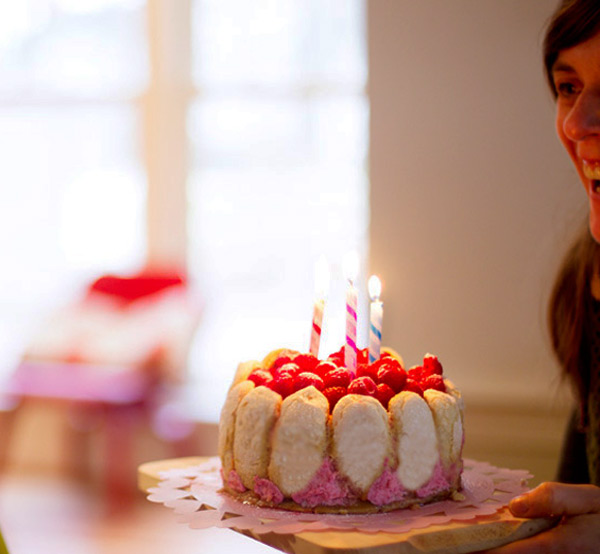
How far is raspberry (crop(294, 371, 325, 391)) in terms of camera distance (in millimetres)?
1310

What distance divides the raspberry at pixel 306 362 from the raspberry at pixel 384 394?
12cm

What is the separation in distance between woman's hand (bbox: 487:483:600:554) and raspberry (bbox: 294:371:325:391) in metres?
0.32

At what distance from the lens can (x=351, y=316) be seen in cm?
138

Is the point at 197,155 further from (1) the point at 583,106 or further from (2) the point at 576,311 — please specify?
(1) the point at 583,106

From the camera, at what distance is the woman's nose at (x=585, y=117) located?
4.49ft

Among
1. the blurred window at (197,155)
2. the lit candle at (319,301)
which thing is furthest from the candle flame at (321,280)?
the blurred window at (197,155)

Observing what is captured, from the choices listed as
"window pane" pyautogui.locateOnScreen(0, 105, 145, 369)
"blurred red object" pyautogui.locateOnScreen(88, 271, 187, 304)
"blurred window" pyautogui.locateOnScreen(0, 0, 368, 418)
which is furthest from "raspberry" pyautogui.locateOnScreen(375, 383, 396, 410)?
"window pane" pyautogui.locateOnScreen(0, 105, 145, 369)

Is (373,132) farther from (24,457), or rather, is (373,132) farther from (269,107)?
(24,457)

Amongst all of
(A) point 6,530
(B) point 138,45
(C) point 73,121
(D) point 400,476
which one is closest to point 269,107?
(B) point 138,45

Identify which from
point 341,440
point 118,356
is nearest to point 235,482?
point 341,440

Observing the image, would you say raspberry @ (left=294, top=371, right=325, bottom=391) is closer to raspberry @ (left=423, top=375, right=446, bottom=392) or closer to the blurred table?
raspberry @ (left=423, top=375, right=446, bottom=392)

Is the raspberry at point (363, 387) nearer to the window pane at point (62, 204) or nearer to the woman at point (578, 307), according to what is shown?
the woman at point (578, 307)

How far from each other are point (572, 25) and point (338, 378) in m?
0.66

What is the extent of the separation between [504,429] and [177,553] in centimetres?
121
